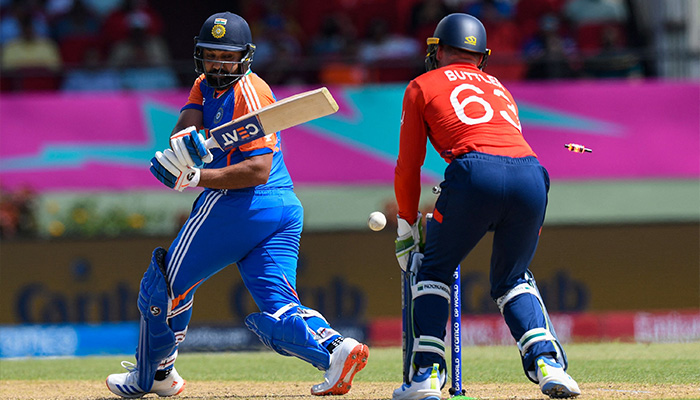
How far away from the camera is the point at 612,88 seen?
13.0 meters

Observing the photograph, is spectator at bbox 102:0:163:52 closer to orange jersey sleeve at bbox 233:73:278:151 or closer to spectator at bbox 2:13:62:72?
spectator at bbox 2:13:62:72

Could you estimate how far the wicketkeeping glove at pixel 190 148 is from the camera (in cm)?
523

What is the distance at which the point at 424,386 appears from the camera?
16.3ft

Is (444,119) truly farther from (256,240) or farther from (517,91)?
(517,91)

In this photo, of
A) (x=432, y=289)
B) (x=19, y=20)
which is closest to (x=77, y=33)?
(x=19, y=20)

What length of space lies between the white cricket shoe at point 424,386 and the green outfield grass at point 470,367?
1.47m

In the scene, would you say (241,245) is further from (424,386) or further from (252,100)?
(424,386)

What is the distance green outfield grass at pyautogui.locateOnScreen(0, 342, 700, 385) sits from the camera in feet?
21.6

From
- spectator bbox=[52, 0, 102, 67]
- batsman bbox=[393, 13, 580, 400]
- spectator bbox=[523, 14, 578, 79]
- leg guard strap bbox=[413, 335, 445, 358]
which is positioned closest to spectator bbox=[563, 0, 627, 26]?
spectator bbox=[523, 14, 578, 79]

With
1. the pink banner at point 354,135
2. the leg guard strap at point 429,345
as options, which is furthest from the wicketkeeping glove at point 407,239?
the pink banner at point 354,135

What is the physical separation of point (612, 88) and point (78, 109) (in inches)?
269

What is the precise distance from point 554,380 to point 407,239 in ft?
3.35

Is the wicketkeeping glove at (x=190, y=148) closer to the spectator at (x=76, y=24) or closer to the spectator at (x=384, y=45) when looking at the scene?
the spectator at (x=384, y=45)

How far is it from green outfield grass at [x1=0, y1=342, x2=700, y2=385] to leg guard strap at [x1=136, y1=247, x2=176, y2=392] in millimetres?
1229
